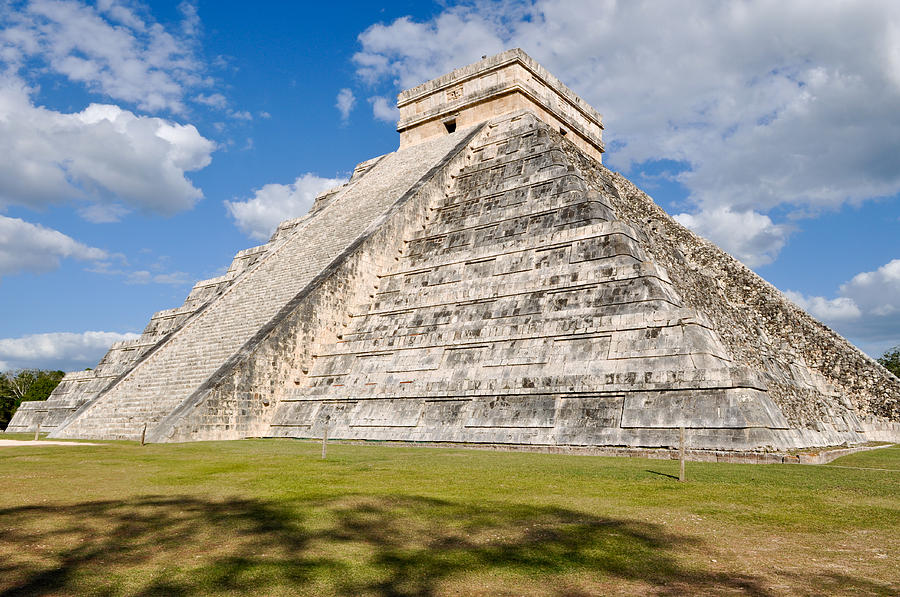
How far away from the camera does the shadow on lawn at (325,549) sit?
3584 mm

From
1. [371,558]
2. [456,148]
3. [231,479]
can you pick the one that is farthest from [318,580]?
[456,148]

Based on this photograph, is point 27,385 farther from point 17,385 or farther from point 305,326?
point 305,326

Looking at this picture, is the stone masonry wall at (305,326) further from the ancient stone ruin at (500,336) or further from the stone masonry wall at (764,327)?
the stone masonry wall at (764,327)

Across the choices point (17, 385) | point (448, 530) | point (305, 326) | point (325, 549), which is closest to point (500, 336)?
point (305, 326)

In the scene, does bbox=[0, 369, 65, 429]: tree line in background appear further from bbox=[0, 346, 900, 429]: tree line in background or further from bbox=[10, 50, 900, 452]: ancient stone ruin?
bbox=[10, 50, 900, 452]: ancient stone ruin

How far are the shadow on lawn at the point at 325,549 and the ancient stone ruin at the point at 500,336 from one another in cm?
589

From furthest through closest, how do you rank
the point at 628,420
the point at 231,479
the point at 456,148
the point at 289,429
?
1. the point at 456,148
2. the point at 289,429
3. the point at 628,420
4. the point at 231,479

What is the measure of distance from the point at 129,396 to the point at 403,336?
7.42m

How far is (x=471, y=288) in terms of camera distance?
14688mm

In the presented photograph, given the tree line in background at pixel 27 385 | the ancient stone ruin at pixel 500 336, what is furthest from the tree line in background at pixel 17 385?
the ancient stone ruin at pixel 500 336

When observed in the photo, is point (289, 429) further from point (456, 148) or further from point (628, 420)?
point (456, 148)

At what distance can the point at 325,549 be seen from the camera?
4.31m

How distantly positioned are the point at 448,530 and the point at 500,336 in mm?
8602

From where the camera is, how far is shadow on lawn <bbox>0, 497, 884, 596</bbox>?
3.58m
